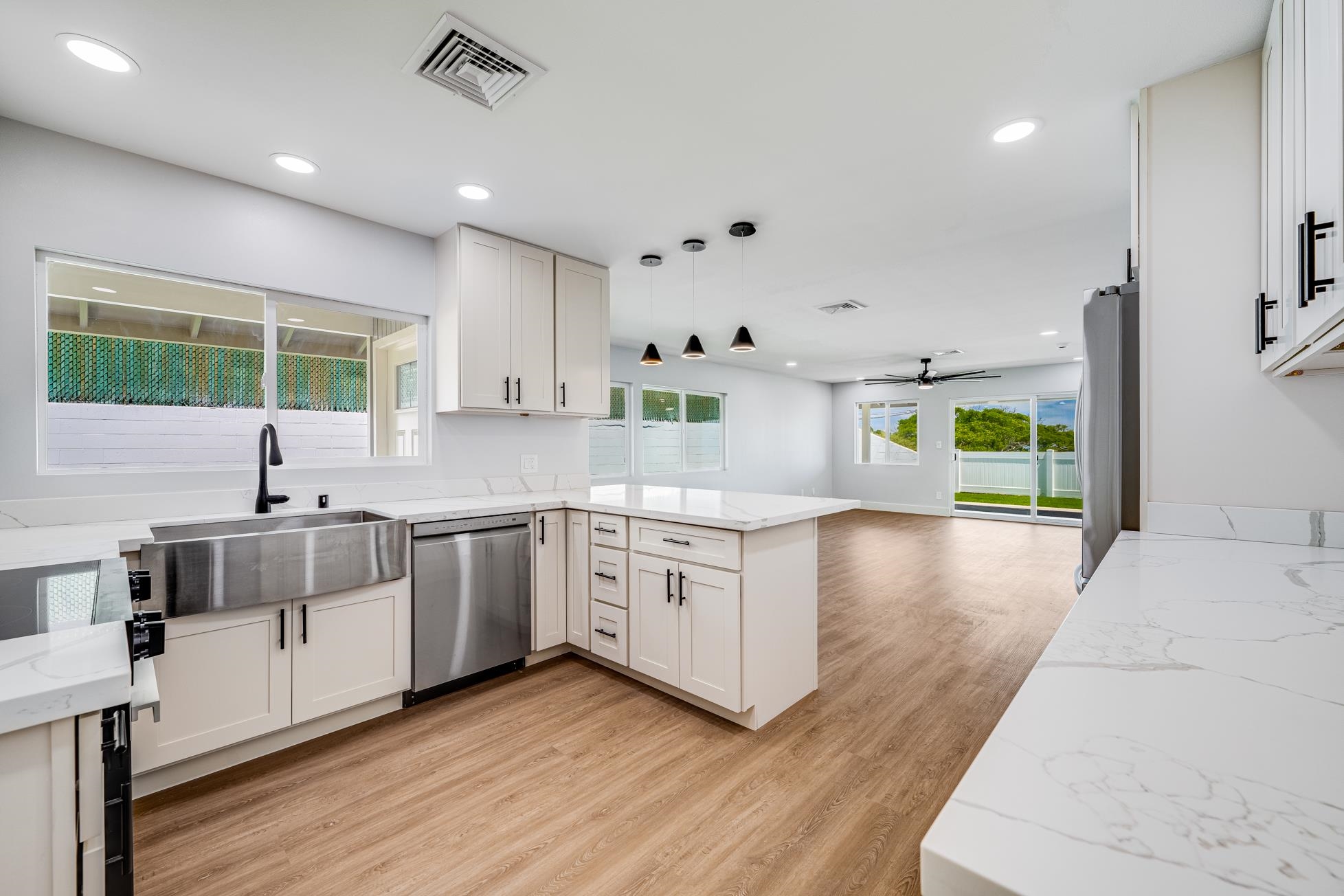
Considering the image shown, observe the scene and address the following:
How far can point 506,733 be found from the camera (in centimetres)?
238

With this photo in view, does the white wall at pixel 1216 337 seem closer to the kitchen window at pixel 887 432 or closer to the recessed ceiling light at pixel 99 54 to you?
the recessed ceiling light at pixel 99 54

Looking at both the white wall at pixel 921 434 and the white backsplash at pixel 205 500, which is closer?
the white backsplash at pixel 205 500

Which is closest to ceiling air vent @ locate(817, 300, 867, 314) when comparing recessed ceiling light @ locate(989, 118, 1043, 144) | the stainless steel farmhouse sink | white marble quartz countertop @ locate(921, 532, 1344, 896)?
recessed ceiling light @ locate(989, 118, 1043, 144)

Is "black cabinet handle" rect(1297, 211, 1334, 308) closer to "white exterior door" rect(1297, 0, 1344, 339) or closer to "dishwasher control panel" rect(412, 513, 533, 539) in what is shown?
"white exterior door" rect(1297, 0, 1344, 339)

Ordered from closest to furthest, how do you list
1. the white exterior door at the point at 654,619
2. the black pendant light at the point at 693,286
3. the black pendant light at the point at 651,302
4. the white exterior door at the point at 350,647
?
1. the white exterior door at the point at 350,647
2. the white exterior door at the point at 654,619
3. the black pendant light at the point at 693,286
4. the black pendant light at the point at 651,302

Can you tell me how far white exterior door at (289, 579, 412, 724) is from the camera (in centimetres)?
227

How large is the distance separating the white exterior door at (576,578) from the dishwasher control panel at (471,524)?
0.26 meters

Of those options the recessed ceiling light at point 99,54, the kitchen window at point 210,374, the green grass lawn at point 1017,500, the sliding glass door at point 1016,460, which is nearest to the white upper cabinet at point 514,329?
the kitchen window at point 210,374

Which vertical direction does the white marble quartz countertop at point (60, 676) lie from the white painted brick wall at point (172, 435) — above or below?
below

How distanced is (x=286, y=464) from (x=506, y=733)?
1.72m

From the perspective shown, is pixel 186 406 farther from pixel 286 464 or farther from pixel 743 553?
pixel 743 553

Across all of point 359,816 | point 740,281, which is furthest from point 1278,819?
point 740,281

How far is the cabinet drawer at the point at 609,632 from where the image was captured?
2.86m

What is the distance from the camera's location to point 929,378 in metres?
7.97
